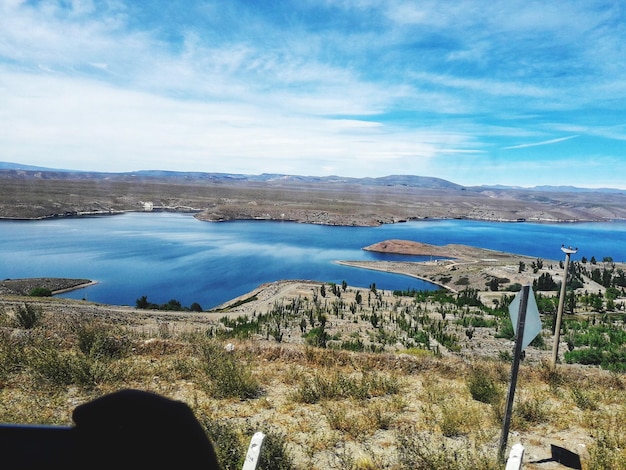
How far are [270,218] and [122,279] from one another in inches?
3014

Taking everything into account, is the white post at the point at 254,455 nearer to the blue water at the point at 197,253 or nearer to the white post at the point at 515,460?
the white post at the point at 515,460

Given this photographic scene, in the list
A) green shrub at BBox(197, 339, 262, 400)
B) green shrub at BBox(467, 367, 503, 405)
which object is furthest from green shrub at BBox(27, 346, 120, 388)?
green shrub at BBox(467, 367, 503, 405)

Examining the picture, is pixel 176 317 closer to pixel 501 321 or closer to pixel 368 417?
pixel 501 321

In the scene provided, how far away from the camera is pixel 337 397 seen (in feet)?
20.7

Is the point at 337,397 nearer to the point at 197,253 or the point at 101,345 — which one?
the point at 101,345

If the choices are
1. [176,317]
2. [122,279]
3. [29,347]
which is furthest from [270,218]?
[29,347]

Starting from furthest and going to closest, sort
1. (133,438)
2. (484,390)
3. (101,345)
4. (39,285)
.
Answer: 1. (39,285)
2. (101,345)
3. (484,390)
4. (133,438)

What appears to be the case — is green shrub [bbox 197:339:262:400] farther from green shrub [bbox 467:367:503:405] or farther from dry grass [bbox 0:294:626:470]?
green shrub [bbox 467:367:503:405]

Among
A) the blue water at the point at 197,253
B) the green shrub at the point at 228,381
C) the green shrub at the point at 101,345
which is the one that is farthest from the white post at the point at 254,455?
the blue water at the point at 197,253

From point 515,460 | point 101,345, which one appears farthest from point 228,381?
point 515,460

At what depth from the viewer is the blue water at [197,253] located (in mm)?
44613

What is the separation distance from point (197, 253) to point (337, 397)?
192 feet

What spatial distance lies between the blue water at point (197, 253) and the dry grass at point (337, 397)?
3164 cm

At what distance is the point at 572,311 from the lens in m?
24.8
